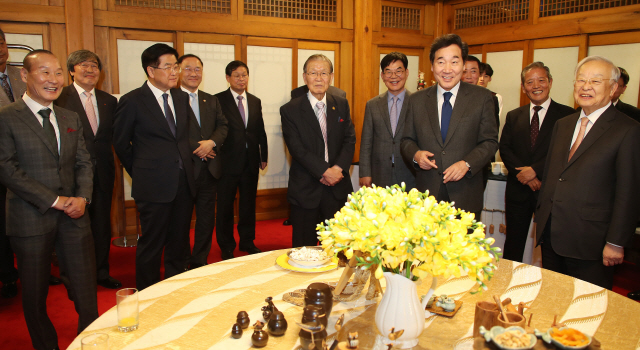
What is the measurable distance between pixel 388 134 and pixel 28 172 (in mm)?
2450

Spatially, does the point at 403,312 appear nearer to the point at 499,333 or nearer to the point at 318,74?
the point at 499,333

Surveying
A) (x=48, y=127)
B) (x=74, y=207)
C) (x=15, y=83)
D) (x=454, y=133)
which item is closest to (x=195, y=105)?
(x=15, y=83)

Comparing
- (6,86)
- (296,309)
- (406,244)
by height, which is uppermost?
(6,86)

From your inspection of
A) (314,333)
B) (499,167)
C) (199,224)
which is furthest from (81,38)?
(314,333)

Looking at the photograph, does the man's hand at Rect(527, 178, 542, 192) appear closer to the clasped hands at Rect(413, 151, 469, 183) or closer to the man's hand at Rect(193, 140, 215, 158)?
the clasped hands at Rect(413, 151, 469, 183)

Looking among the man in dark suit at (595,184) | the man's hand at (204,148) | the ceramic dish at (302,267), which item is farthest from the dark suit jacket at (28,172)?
the man in dark suit at (595,184)

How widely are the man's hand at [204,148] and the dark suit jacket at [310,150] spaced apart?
2.01 ft

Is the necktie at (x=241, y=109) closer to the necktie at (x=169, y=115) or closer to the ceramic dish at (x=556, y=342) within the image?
the necktie at (x=169, y=115)

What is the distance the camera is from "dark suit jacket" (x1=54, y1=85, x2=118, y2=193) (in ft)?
11.5

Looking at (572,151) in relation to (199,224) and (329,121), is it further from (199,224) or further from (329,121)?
(199,224)

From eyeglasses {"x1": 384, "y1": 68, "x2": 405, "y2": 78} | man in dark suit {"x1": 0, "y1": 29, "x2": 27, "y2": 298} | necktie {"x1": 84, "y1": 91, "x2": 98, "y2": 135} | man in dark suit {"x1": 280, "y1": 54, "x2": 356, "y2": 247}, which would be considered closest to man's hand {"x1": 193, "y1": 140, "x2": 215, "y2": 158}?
man in dark suit {"x1": 280, "y1": 54, "x2": 356, "y2": 247}

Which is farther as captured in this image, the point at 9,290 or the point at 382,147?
the point at 382,147

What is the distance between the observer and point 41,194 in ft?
7.83

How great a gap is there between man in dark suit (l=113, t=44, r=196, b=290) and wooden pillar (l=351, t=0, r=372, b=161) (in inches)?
123
